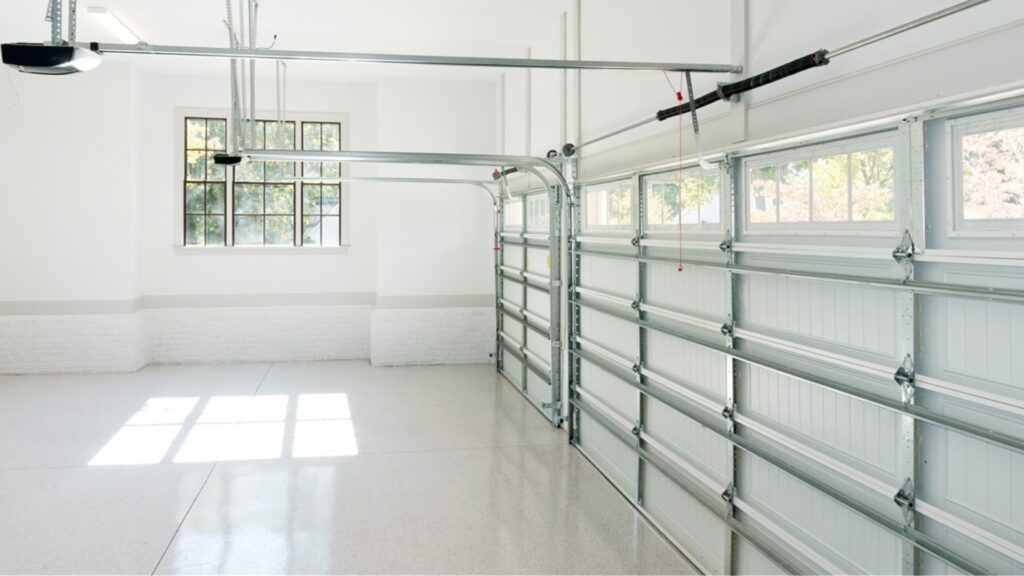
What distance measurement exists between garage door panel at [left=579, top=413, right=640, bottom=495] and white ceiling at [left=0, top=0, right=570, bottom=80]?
3.54 m

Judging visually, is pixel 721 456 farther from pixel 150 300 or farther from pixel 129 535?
pixel 150 300

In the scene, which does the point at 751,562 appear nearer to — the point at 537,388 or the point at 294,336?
the point at 537,388

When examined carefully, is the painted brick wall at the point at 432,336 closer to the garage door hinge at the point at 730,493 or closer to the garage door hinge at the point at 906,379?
the garage door hinge at the point at 730,493

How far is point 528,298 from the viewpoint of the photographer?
7.17 m

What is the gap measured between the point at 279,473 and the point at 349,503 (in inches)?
32.6

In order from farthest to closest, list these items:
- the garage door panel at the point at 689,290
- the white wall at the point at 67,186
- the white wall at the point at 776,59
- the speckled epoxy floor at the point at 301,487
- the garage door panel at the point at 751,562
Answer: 1. the white wall at the point at 67,186
2. the speckled epoxy floor at the point at 301,487
3. the garage door panel at the point at 689,290
4. the garage door panel at the point at 751,562
5. the white wall at the point at 776,59

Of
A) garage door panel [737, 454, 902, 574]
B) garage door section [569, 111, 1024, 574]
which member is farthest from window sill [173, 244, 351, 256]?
garage door panel [737, 454, 902, 574]

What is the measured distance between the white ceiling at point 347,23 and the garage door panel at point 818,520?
4.32 metres

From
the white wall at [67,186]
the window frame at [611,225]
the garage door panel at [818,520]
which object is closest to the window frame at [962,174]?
the garage door panel at [818,520]

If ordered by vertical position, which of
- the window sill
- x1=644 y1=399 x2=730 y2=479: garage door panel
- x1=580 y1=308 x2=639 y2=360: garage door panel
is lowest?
x1=644 y1=399 x2=730 y2=479: garage door panel

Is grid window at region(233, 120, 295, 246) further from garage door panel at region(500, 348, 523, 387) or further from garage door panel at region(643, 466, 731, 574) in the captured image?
garage door panel at region(643, 466, 731, 574)

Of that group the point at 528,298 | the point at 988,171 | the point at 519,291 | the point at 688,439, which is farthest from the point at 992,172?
the point at 519,291

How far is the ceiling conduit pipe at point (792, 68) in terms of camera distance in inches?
82.2

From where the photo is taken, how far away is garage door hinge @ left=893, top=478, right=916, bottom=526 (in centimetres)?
224
